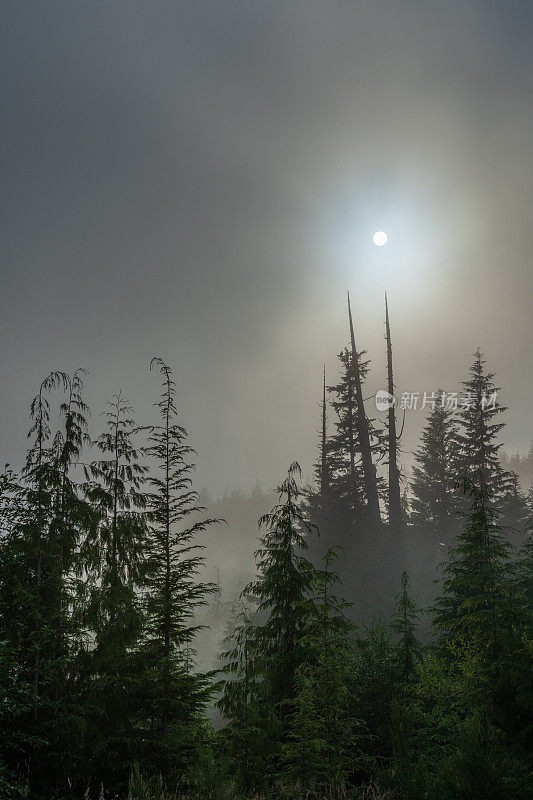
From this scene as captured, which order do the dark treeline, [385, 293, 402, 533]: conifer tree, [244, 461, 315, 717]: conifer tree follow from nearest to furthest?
A: the dark treeline < [244, 461, 315, 717]: conifer tree < [385, 293, 402, 533]: conifer tree

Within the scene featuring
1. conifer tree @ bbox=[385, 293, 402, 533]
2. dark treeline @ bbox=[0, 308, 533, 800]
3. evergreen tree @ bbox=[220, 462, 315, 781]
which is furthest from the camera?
conifer tree @ bbox=[385, 293, 402, 533]

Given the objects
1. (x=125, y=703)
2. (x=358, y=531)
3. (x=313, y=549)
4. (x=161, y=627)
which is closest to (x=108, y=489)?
(x=161, y=627)

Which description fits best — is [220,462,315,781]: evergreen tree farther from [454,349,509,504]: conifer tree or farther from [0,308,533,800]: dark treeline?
[454,349,509,504]: conifer tree

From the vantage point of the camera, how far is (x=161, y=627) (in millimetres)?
10789

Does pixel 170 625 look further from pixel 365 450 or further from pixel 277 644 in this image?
pixel 365 450

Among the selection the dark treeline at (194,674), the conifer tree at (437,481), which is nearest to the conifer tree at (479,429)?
the conifer tree at (437,481)

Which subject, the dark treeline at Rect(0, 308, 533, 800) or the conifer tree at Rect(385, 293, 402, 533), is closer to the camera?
the dark treeline at Rect(0, 308, 533, 800)

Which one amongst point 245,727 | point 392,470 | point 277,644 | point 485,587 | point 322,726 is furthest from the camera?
point 392,470

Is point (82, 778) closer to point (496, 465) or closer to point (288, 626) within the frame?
point (288, 626)

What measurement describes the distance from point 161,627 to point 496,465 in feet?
101

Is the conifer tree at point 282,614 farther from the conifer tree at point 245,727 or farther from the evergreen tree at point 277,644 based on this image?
the conifer tree at point 245,727

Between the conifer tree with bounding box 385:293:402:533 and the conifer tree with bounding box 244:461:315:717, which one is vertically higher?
the conifer tree with bounding box 385:293:402:533

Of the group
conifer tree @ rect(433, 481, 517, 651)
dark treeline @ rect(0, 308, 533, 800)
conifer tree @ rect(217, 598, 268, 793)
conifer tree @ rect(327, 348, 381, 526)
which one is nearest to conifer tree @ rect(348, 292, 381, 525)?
conifer tree @ rect(327, 348, 381, 526)

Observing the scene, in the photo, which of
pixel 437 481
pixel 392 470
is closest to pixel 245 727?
pixel 392 470
